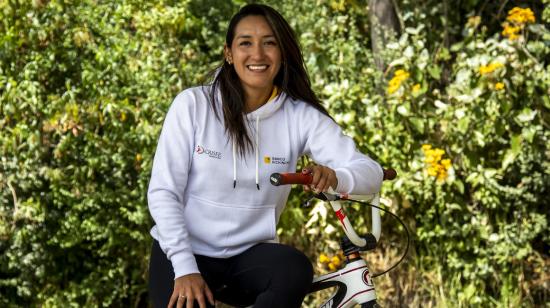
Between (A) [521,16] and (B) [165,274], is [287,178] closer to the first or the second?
(B) [165,274]

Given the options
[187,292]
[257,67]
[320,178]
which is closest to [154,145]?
[257,67]

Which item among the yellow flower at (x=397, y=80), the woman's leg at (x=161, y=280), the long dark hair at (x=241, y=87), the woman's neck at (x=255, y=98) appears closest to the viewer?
the woman's leg at (x=161, y=280)


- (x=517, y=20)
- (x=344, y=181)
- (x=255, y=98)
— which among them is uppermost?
(x=517, y=20)

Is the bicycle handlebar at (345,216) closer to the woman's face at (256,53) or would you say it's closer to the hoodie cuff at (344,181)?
the hoodie cuff at (344,181)

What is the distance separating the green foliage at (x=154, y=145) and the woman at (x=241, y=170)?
70.7 inches

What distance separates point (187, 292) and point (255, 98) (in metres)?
0.69

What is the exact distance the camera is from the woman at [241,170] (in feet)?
8.68

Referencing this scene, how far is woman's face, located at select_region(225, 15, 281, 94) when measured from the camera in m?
2.86

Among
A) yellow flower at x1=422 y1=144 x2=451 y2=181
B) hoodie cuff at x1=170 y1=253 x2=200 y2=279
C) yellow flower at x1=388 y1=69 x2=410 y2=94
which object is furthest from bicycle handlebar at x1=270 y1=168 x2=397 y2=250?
yellow flower at x1=388 y1=69 x2=410 y2=94

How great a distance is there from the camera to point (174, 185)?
2711 mm

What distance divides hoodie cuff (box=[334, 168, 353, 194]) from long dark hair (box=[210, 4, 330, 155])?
327 millimetres

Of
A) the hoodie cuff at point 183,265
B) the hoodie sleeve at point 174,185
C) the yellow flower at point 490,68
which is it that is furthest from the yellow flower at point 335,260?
the hoodie cuff at point 183,265

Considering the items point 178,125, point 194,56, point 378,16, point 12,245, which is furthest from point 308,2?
point 178,125

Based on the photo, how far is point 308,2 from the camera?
5.58 meters
